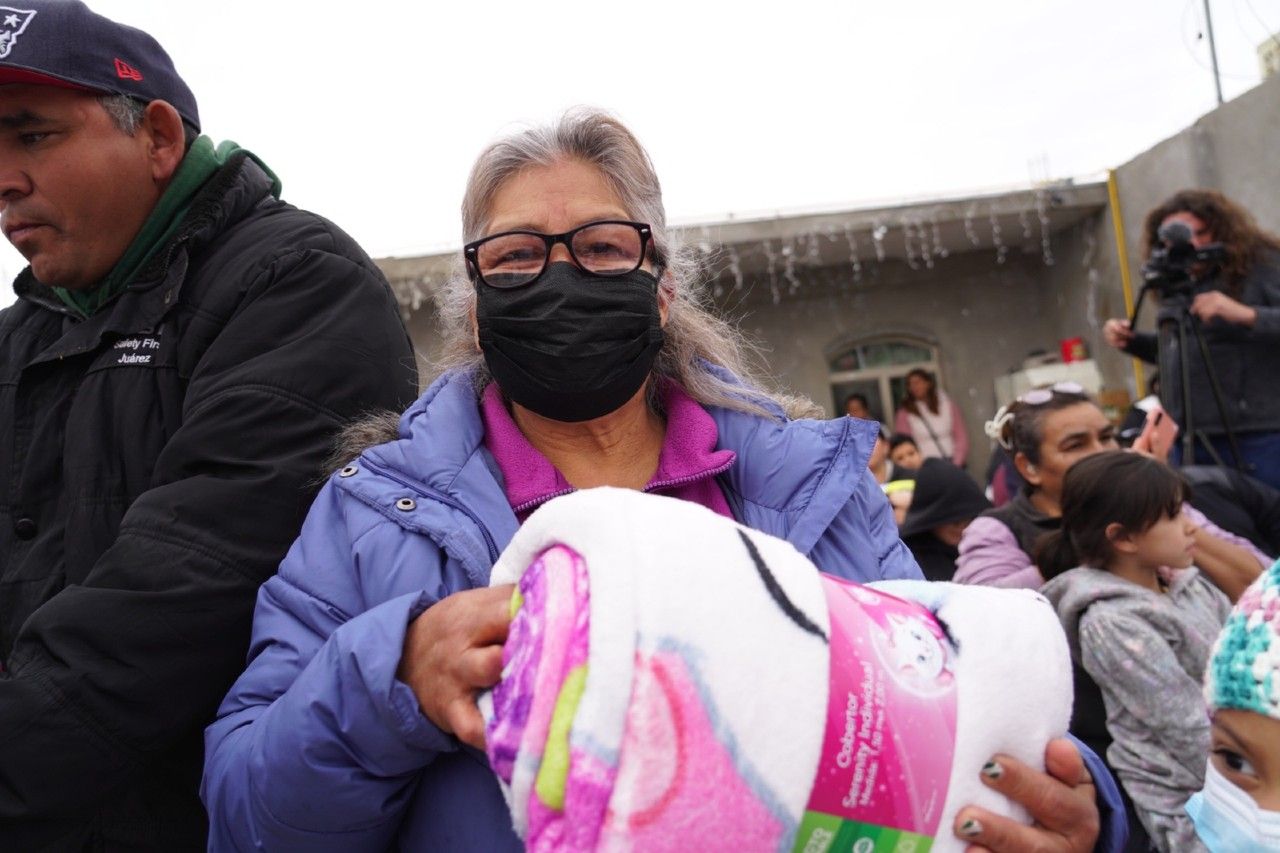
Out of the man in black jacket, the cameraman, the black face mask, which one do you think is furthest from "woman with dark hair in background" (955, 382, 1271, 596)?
the man in black jacket

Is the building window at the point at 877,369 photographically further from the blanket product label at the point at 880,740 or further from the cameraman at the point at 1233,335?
the blanket product label at the point at 880,740

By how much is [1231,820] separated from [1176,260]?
2972mm

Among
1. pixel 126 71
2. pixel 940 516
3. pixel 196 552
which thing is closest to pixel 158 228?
pixel 126 71

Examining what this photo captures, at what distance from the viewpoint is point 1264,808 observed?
1568mm

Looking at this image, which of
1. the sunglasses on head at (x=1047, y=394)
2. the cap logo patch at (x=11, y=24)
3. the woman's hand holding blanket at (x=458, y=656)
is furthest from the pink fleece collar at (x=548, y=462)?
the sunglasses on head at (x=1047, y=394)

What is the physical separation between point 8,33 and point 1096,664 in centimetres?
283

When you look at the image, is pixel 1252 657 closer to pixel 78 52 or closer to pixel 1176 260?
pixel 78 52

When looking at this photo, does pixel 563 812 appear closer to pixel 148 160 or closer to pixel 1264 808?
pixel 1264 808

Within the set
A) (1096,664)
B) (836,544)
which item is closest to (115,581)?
(836,544)

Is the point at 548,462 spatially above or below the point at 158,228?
below

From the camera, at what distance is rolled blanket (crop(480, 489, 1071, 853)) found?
3.08ft

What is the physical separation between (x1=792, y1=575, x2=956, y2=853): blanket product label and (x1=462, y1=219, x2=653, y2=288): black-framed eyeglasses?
0.80 meters

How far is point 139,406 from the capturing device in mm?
1756

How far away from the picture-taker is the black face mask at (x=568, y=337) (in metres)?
1.68
